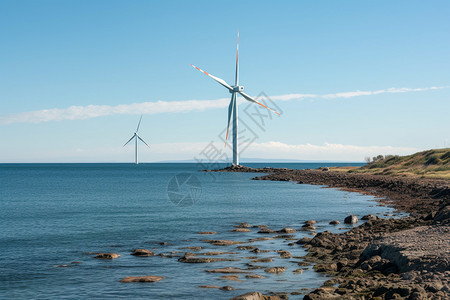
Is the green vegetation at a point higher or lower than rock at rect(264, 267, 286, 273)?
higher

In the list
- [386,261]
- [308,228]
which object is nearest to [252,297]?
[386,261]

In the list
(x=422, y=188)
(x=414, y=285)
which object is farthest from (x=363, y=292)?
(x=422, y=188)

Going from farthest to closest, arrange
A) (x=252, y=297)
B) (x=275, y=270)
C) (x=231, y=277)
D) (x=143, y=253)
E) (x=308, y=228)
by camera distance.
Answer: (x=308, y=228) → (x=143, y=253) → (x=275, y=270) → (x=231, y=277) → (x=252, y=297)

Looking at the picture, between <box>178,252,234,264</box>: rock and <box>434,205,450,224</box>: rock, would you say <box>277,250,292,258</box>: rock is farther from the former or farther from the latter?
<box>434,205,450,224</box>: rock

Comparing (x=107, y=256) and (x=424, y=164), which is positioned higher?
(x=424, y=164)

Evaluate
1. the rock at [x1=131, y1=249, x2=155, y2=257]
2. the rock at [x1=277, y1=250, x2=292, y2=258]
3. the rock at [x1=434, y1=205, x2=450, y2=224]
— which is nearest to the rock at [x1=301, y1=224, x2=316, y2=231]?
the rock at [x1=434, y1=205, x2=450, y2=224]

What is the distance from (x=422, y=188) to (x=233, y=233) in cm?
4363

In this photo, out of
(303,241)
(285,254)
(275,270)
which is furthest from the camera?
(303,241)

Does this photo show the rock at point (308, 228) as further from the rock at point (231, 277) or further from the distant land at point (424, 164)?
the distant land at point (424, 164)

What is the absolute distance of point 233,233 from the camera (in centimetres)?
3772

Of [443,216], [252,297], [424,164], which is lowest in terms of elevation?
[252,297]

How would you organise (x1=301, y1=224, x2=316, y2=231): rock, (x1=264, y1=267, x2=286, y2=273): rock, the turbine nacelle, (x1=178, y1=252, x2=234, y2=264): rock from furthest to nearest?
the turbine nacelle
(x1=301, y1=224, x2=316, y2=231): rock
(x1=178, y1=252, x2=234, y2=264): rock
(x1=264, y1=267, x2=286, y2=273): rock

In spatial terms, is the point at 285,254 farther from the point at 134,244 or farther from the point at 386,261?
the point at 134,244

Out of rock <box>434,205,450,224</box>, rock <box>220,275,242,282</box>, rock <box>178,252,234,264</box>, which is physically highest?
rock <box>434,205,450,224</box>
